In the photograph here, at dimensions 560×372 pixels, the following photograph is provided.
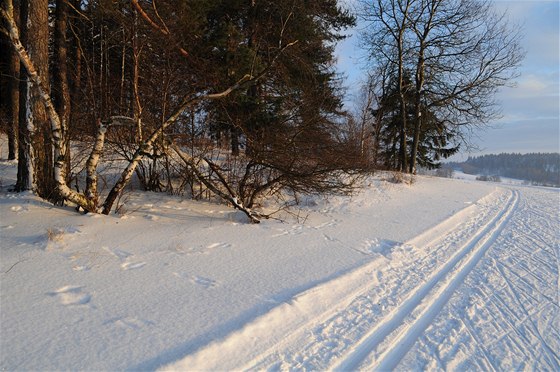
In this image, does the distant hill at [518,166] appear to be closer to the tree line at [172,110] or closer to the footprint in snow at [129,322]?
the tree line at [172,110]

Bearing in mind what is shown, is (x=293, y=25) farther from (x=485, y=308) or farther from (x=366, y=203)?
(x=485, y=308)

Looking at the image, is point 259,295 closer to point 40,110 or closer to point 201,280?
point 201,280

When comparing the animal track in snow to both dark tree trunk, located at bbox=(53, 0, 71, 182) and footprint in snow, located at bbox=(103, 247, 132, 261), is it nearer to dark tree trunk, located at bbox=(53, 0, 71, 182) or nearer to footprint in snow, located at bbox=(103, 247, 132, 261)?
footprint in snow, located at bbox=(103, 247, 132, 261)

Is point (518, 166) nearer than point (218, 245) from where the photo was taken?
No

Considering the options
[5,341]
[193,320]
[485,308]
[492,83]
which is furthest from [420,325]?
[492,83]

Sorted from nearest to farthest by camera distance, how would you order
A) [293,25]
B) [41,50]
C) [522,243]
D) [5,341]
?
1. [5,341]
2. [41,50]
3. [522,243]
4. [293,25]

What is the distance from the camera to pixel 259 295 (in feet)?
11.8

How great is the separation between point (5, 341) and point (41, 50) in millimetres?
5524

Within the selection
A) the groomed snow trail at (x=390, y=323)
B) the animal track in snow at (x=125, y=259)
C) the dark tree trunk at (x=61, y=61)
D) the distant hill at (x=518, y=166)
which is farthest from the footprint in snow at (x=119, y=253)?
the distant hill at (x=518, y=166)

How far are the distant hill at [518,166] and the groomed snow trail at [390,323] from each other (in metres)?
89.1

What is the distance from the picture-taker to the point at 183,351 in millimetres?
2596

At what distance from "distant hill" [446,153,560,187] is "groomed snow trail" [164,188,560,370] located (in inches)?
3506

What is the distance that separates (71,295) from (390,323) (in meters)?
3.37

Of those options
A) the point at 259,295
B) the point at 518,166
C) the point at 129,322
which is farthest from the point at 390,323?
A: the point at 518,166
